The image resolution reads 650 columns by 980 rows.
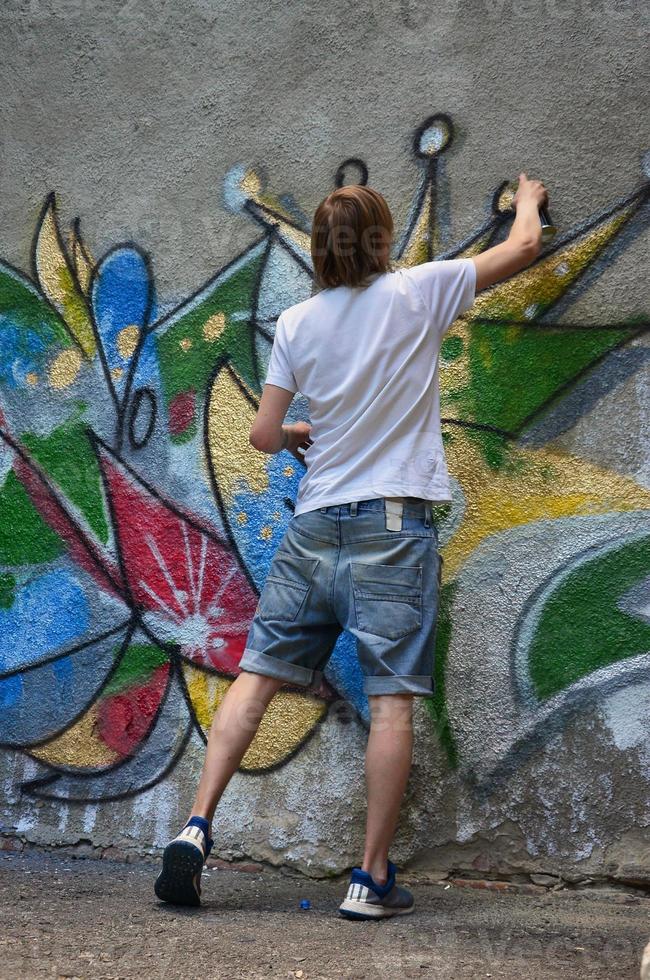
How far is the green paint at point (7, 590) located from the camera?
128 inches

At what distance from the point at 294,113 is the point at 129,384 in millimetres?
895

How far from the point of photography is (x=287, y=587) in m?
2.59

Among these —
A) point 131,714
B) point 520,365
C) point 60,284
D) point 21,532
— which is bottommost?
point 131,714

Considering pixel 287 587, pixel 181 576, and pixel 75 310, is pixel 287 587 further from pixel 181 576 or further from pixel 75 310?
pixel 75 310

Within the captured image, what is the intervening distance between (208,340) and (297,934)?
5.22 ft

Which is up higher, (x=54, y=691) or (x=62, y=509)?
(x=62, y=509)

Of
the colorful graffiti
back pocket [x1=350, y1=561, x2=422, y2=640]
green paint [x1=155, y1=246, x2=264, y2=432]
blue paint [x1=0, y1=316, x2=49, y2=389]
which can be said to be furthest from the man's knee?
blue paint [x1=0, y1=316, x2=49, y2=389]

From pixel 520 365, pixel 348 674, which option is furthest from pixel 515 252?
pixel 348 674

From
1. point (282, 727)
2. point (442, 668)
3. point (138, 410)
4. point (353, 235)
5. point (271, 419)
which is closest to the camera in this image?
point (353, 235)

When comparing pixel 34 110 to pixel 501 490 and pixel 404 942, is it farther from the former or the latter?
pixel 404 942

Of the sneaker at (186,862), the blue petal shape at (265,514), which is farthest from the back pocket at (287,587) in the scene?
the sneaker at (186,862)

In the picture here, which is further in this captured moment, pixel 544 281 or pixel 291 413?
pixel 291 413

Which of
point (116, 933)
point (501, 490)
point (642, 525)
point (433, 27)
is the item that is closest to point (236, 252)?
point (433, 27)

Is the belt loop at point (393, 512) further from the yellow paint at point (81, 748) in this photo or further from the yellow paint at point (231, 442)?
the yellow paint at point (81, 748)
